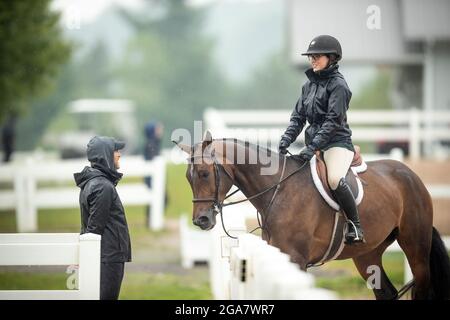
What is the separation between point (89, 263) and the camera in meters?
7.44

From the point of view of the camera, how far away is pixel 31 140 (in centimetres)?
7256

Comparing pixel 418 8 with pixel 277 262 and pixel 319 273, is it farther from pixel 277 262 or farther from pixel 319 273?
pixel 277 262

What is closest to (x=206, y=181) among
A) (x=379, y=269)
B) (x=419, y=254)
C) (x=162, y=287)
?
(x=379, y=269)

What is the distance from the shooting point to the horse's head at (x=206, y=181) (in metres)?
8.05

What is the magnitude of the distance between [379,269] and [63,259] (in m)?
3.33

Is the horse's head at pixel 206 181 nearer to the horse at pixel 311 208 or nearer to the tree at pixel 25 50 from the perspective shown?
the horse at pixel 311 208

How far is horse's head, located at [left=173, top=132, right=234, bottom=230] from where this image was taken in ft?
26.4

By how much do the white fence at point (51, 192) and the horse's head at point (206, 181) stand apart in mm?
11214

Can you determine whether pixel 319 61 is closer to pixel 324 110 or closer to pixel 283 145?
pixel 324 110

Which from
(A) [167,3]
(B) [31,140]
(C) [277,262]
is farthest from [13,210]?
(A) [167,3]

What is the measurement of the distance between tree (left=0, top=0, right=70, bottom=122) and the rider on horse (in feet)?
54.2

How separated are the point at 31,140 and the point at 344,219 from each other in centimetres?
6617

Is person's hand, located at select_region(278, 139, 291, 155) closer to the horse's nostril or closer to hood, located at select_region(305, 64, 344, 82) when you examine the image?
hood, located at select_region(305, 64, 344, 82)

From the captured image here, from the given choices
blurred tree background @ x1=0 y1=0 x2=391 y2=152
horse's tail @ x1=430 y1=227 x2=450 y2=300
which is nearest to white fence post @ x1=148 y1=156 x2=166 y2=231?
horse's tail @ x1=430 y1=227 x2=450 y2=300
